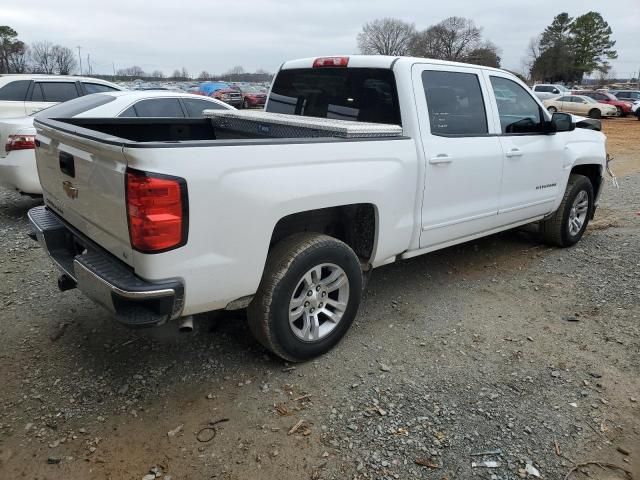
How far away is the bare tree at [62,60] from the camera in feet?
164

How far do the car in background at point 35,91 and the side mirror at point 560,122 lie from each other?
273 inches

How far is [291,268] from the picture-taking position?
3033 mm

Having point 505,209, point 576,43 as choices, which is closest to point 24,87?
point 505,209

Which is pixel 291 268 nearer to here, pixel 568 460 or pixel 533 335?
pixel 568 460

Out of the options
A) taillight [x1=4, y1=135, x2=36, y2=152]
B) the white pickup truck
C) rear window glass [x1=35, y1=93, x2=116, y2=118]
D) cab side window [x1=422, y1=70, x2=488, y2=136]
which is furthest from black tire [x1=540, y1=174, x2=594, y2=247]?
taillight [x1=4, y1=135, x2=36, y2=152]

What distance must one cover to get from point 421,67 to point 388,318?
76.8 inches

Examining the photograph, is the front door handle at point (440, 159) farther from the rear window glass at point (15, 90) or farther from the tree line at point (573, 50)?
the tree line at point (573, 50)

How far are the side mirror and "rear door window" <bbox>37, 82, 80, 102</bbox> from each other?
24.6ft

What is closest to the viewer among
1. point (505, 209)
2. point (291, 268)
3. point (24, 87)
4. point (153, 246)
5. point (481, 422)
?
point (153, 246)

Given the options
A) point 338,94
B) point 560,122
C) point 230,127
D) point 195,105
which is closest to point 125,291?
point 230,127

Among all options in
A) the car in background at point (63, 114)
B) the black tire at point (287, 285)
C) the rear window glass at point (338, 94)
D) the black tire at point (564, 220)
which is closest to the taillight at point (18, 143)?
the car in background at point (63, 114)

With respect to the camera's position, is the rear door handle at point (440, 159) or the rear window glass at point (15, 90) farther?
the rear window glass at point (15, 90)

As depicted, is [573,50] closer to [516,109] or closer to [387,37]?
[387,37]

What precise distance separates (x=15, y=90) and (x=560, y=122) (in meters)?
8.19
